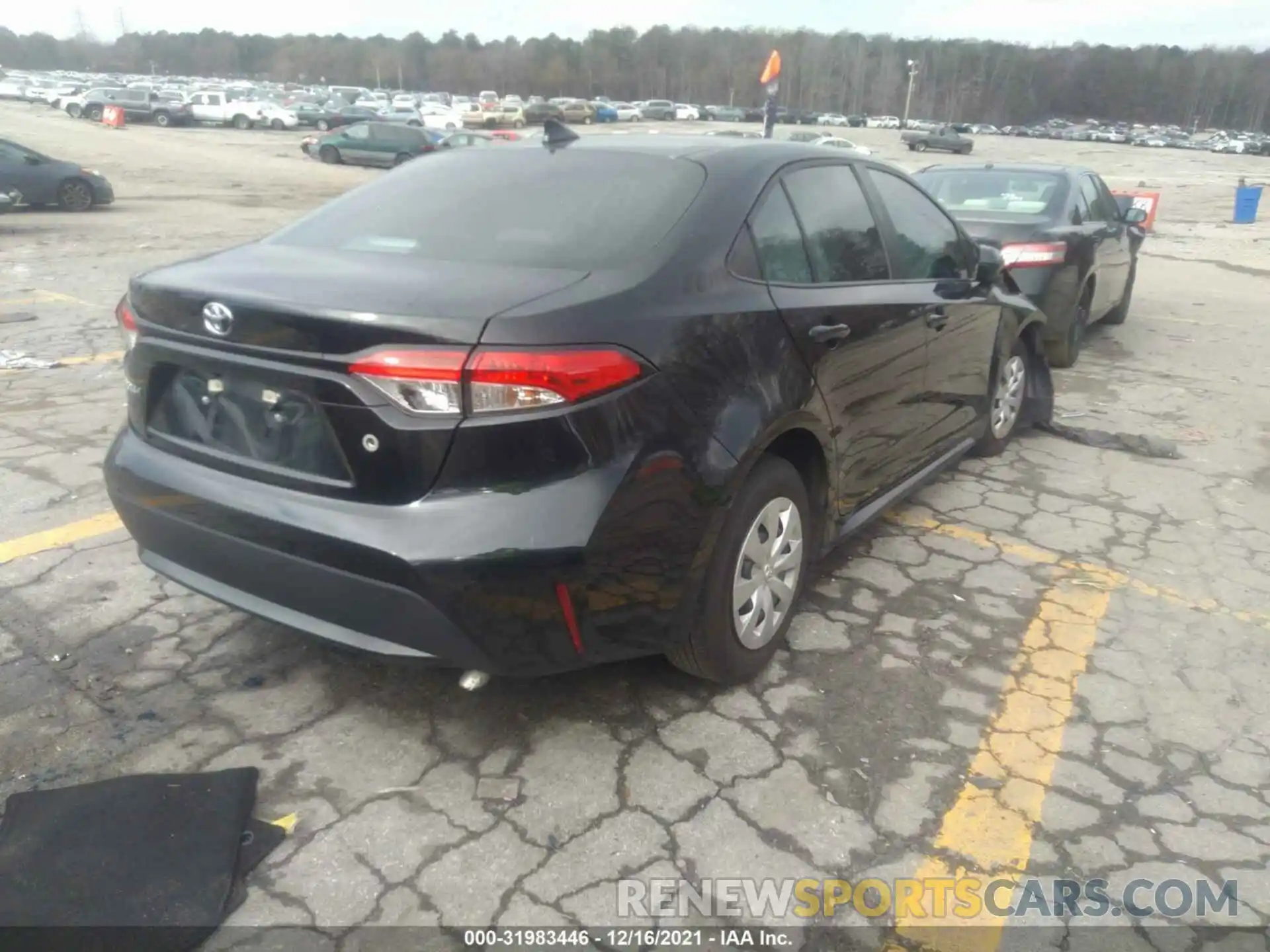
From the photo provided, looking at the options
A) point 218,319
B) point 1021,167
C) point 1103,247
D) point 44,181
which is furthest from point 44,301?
point 1103,247

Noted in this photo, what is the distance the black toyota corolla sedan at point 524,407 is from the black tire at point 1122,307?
7.12 m

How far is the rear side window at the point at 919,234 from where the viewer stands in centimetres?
380

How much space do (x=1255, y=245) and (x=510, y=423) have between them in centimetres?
2060

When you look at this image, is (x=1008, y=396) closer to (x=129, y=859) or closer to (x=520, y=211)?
(x=520, y=211)

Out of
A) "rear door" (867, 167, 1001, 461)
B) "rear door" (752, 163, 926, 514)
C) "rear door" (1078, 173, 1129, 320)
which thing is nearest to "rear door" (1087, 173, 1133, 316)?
"rear door" (1078, 173, 1129, 320)

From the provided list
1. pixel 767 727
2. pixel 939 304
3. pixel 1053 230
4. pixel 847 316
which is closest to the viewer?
pixel 767 727

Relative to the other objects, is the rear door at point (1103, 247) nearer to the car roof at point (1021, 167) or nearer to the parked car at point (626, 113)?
the car roof at point (1021, 167)

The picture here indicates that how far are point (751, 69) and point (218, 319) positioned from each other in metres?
134

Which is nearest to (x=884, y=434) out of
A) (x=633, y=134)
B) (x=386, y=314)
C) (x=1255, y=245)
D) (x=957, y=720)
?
(x=957, y=720)

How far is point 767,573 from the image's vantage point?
3.01 meters

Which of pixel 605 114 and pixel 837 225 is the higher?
pixel 605 114

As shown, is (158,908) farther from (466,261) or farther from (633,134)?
(633,134)

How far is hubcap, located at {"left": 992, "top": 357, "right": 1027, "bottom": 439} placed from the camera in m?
5.22

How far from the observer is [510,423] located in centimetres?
221
